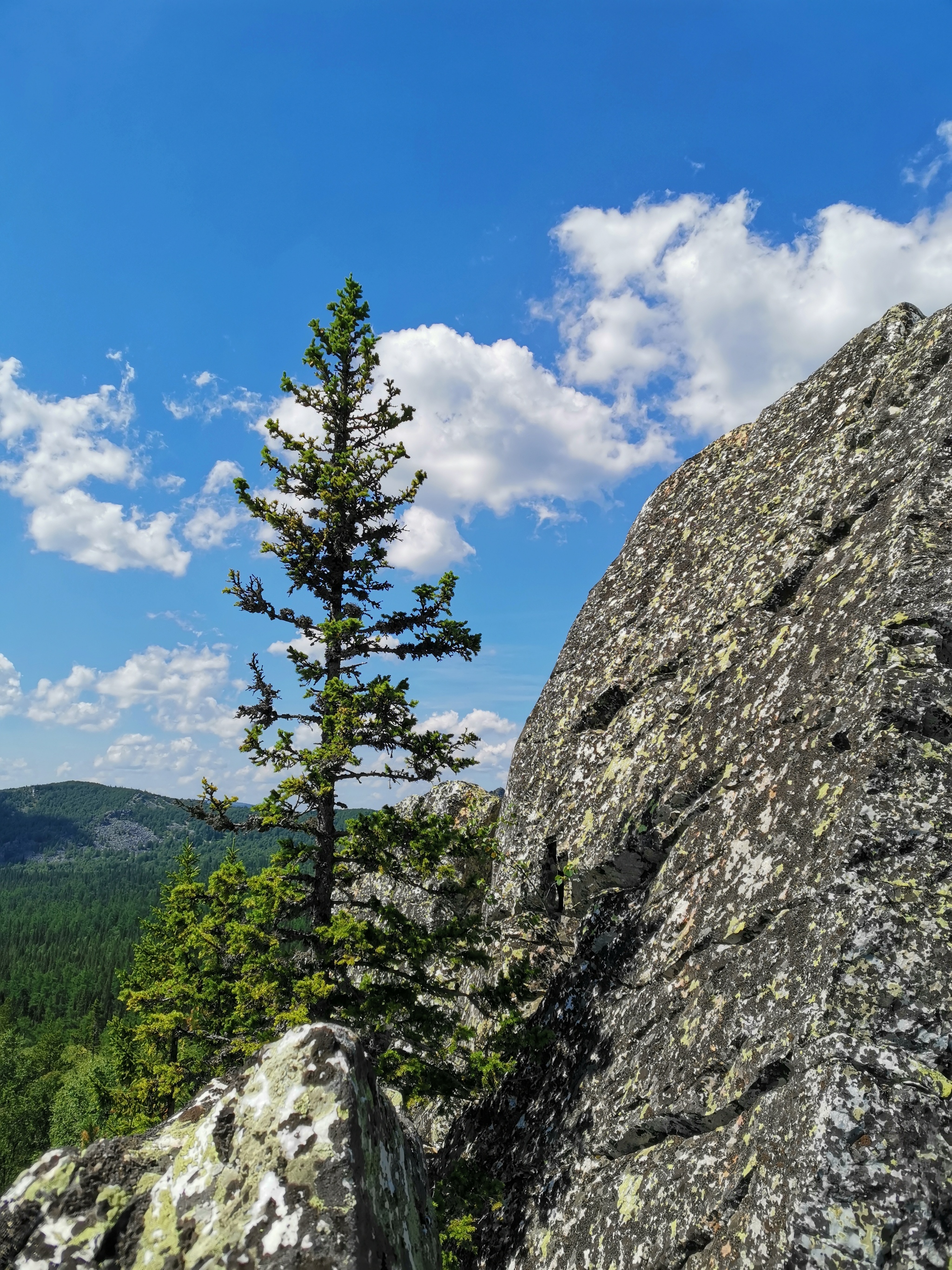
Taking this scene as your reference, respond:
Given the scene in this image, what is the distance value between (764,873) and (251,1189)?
22.0ft

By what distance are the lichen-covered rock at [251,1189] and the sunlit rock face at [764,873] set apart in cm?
343

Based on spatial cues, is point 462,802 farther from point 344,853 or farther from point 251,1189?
point 251,1189

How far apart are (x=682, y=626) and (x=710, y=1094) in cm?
908

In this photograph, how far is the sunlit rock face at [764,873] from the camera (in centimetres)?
604

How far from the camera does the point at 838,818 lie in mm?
8055

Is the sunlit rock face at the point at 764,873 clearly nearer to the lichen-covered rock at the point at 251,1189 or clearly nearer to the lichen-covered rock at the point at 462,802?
the lichen-covered rock at the point at 251,1189

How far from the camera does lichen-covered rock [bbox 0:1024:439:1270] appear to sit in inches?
217

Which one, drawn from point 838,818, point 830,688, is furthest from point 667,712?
point 838,818

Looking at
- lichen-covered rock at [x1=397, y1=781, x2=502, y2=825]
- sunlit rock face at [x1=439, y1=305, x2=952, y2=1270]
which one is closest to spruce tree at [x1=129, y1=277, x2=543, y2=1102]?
sunlit rock face at [x1=439, y1=305, x2=952, y2=1270]

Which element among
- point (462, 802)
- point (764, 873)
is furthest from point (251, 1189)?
point (462, 802)

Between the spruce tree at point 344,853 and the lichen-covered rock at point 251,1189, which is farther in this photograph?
the spruce tree at point 344,853

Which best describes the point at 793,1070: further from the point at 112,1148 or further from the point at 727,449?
the point at 727,449

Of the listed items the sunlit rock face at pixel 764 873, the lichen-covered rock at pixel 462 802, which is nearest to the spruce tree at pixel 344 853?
the sunlit rock face at pixel 764 873

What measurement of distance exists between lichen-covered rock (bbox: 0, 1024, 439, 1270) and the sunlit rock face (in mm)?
3430
